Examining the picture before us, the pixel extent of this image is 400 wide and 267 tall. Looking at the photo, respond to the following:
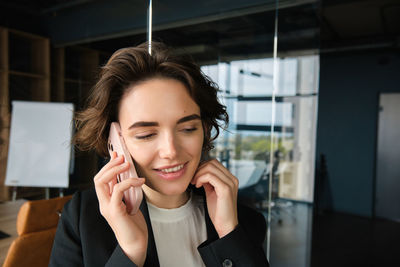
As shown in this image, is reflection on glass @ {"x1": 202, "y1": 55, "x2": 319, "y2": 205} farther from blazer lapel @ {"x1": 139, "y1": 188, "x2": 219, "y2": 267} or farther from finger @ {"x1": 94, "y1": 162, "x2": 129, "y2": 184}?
finger @ {"x1": 94, "y1": 162, "x2": 129, "y2": 184}

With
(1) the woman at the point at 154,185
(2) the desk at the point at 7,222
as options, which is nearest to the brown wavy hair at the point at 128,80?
(1) the woman at the point at 154,185

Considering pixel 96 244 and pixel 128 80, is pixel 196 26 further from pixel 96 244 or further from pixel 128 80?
pixel 96 244

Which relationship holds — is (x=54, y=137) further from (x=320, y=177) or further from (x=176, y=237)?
(x=320, y=177)

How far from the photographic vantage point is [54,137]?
2.86 meters

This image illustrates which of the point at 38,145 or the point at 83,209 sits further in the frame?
the point at 38,145

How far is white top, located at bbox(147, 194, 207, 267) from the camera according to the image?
3.11 feet

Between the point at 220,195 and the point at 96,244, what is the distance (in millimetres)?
398

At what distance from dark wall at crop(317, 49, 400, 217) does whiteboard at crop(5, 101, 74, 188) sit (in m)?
4.19

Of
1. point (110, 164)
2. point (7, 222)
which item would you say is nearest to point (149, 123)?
point (110, 164)

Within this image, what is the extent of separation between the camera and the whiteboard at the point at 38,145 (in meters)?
2.79

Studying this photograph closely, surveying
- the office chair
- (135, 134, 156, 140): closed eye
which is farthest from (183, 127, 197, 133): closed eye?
the office chair

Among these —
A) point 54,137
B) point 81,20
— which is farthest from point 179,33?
point 54,137

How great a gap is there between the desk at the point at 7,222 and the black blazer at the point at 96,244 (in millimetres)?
1049

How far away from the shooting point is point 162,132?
881 mm
